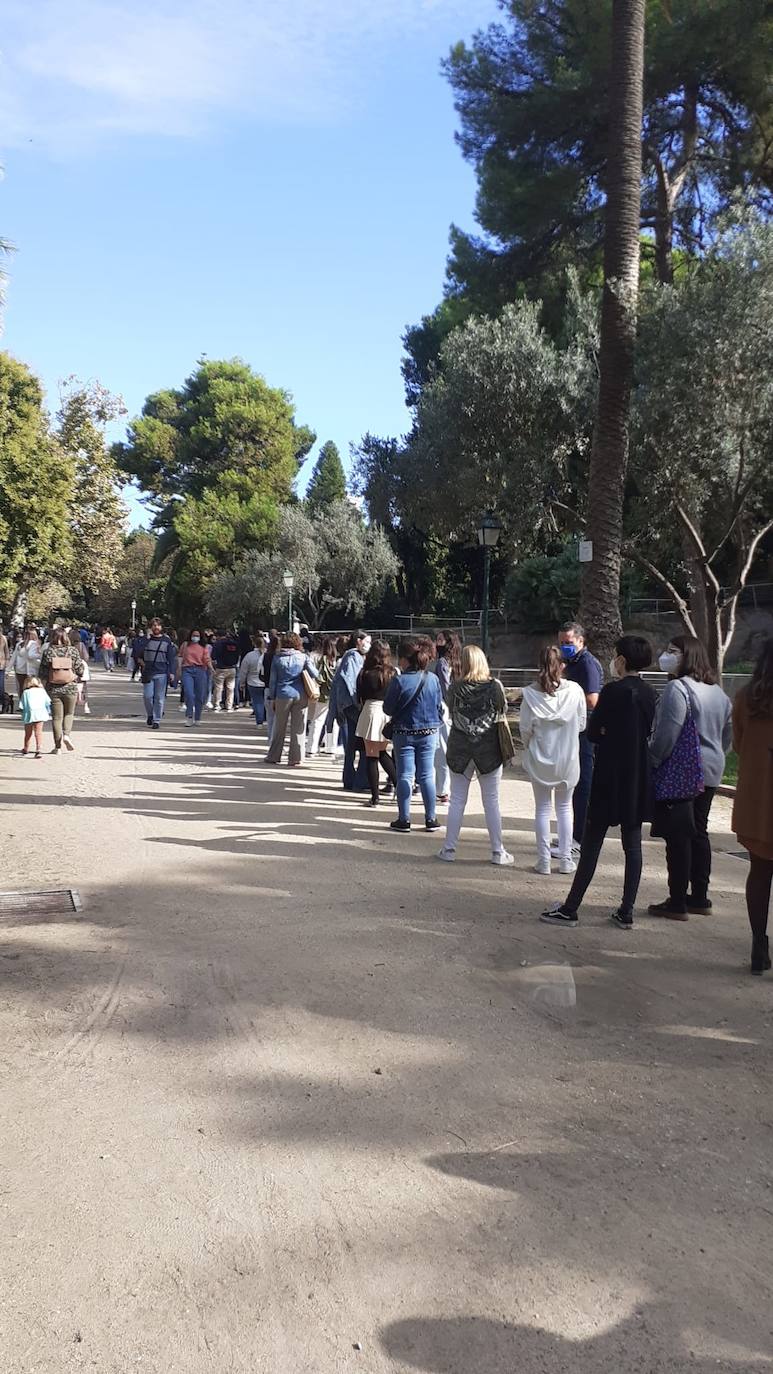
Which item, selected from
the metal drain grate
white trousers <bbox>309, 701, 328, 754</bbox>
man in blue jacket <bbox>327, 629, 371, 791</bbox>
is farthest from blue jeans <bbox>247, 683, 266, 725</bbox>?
the metal drain grate

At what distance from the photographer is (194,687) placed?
20.2m

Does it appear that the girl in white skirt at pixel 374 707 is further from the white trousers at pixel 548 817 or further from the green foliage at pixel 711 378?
the green foliage at pixel 711 378

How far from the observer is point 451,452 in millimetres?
20438

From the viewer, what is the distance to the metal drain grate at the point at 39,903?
6512 mm

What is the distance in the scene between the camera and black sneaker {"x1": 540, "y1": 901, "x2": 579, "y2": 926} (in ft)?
21.0

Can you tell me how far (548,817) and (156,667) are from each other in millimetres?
12659

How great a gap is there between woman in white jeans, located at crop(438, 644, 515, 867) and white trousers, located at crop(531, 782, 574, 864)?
326 mm

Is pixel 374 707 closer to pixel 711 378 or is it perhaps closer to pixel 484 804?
pixel 484 804

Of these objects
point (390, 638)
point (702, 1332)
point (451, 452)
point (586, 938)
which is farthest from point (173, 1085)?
point (390, 638)

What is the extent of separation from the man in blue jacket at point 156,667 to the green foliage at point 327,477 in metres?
35.0

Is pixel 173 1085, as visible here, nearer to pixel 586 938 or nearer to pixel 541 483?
pixel 586 938

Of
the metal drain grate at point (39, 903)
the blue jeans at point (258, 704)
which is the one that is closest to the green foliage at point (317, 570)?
the blue jeans at point (258, 704)

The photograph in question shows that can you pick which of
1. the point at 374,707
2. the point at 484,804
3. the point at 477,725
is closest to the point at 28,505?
the point at 374,707

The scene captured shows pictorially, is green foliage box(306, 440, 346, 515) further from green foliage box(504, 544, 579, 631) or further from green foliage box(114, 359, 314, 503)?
green foliage box(504, 544, 579, 631)
